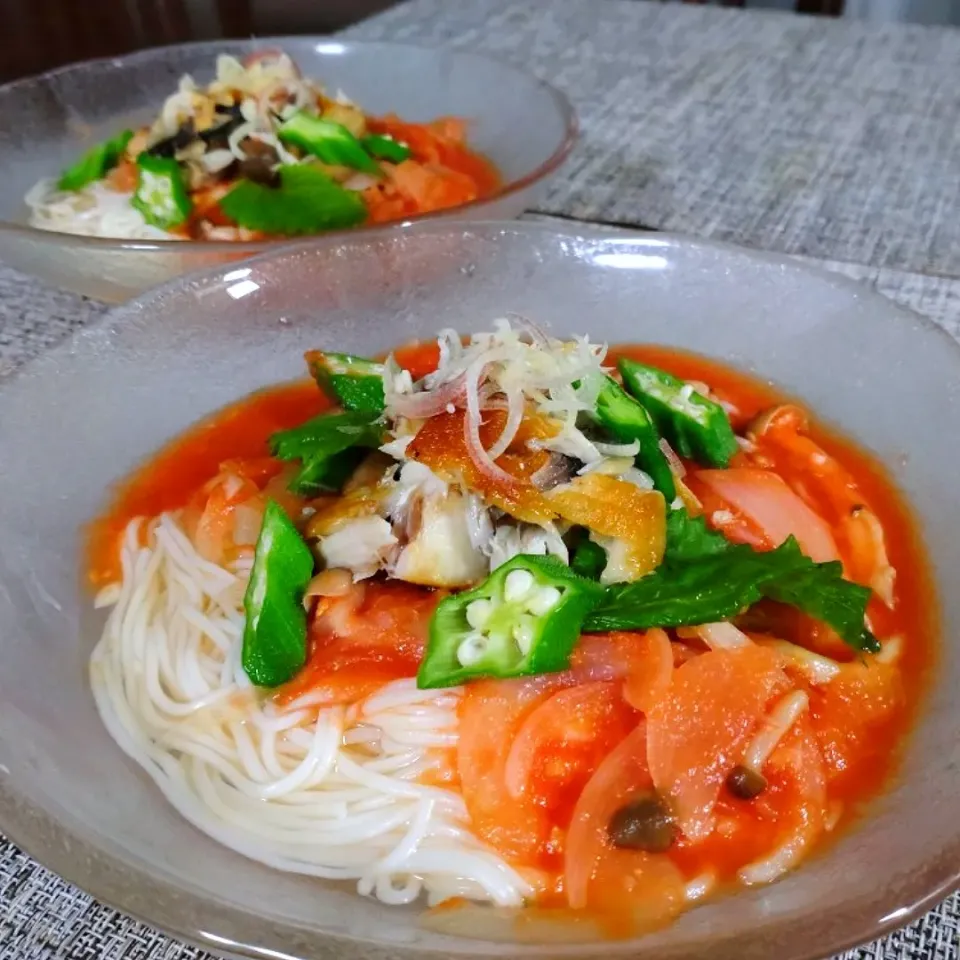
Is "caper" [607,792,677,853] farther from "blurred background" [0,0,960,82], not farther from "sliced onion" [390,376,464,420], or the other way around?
"blurred background" [0,0,960,82]

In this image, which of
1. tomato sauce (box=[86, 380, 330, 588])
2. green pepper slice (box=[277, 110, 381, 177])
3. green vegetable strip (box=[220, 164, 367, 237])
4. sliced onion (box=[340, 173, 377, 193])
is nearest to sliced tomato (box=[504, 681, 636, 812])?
tomato sauce (box=[86, 380, 330, 588])

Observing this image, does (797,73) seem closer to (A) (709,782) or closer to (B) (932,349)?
(B) (932,349)

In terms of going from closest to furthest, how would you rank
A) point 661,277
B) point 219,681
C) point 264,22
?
point 219,681
point 661,277
point 264,22

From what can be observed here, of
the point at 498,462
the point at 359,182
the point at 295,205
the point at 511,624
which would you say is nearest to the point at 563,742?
the point at 511,624

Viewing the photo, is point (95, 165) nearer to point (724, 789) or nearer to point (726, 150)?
point (726, 150)

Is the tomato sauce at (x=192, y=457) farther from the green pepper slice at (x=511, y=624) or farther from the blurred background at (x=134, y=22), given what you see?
the blurred background at (x=134, y=22)

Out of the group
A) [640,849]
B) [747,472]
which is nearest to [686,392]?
[747,472]

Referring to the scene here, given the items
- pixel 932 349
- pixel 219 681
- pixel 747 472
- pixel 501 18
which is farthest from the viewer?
pixel 501 18

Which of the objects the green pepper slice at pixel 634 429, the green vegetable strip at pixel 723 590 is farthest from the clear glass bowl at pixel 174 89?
the green vegetable strip at pixel 723 590
